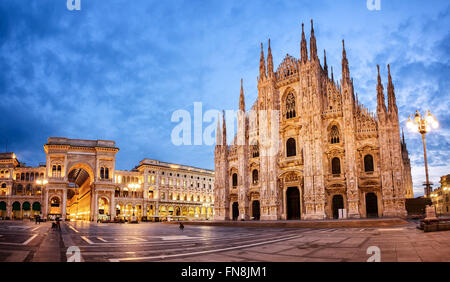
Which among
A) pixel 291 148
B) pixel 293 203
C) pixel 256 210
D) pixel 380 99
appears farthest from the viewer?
pixel 256 210

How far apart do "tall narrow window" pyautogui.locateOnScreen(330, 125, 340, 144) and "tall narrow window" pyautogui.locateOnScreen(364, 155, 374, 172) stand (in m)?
3.87

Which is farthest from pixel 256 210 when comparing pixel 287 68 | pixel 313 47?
pixel 313 47

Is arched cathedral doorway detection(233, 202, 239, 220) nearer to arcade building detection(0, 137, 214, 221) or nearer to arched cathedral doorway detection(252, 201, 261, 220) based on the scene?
arched cathedral doorway detection(252, 201, 261, 220)

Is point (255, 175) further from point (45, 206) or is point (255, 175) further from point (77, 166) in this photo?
point (45, 206)

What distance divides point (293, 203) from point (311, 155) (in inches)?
294

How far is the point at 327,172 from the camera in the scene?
129 ft

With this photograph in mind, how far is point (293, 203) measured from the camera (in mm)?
42656

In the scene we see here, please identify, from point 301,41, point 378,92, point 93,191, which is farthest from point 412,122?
point 93,191

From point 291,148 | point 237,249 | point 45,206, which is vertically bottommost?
point 45,206

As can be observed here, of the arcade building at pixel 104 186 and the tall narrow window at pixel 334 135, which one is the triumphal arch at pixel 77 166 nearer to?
the arcade building at pixel 104 186

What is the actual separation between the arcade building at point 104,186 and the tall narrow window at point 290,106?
38726 millimetres

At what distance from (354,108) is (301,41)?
469 inches

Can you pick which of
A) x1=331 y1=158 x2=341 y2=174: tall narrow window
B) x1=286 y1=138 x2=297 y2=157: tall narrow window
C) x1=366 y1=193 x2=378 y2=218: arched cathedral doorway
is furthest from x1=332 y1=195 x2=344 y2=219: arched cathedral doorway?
x1=286 y1=138 x2=297 y2=157: tall narrow window
